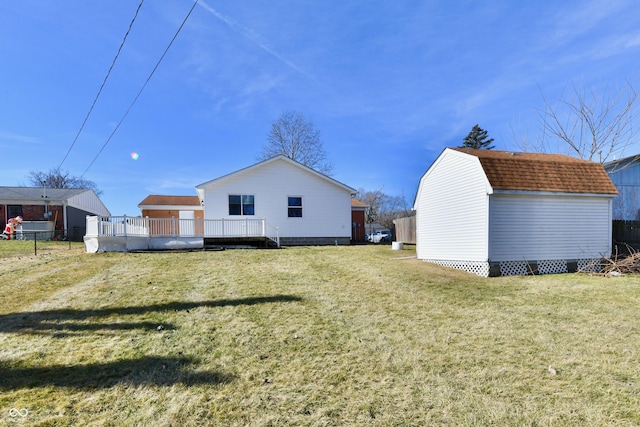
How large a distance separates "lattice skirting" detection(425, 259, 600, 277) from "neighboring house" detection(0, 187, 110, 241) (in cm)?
2629

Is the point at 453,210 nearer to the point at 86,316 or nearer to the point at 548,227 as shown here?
the point at 548,227

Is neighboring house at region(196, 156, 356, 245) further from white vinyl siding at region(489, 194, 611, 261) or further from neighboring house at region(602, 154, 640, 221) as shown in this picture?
neighboring house at region(602, 154, 640, 221)

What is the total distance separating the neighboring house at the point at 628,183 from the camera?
16109 millimetres

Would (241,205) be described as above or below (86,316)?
above

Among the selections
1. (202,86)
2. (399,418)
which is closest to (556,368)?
(399,418)

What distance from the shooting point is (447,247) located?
11016 millimetres

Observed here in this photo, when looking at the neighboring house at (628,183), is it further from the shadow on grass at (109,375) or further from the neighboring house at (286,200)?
the shadow on grass at (109,375)

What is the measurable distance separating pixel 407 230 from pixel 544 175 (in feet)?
36.9

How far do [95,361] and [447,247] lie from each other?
10.5 meters

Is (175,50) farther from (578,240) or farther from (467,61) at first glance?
(578,240)

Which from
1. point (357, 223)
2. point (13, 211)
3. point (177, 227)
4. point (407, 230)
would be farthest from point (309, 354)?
point (13, 211)

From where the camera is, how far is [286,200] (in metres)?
17.1

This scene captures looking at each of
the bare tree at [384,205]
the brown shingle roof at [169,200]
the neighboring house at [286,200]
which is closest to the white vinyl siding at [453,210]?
the neighboring house at [286,200]

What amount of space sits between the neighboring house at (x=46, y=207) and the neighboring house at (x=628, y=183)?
1374 inches
